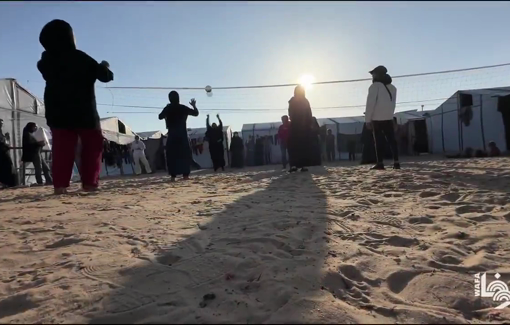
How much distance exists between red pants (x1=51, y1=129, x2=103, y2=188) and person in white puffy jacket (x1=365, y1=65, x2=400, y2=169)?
4.06 m

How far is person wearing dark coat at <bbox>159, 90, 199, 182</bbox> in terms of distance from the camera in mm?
6926

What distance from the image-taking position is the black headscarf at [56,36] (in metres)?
4.38

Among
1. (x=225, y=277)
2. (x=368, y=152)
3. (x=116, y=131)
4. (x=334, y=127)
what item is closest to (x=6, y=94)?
(x=116, y=131)

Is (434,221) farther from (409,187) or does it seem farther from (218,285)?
(218,285)

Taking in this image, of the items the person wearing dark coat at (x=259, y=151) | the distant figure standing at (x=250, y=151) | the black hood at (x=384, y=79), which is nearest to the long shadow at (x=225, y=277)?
the black hood at (x=384, y=79)

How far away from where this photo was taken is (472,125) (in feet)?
52.2

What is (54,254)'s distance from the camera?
211 cm

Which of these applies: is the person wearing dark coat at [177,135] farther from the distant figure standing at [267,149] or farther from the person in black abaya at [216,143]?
the distant figure standing at [267,149]

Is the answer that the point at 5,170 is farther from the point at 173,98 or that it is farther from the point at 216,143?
the point at 216,143

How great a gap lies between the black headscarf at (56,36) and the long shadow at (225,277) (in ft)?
9.88

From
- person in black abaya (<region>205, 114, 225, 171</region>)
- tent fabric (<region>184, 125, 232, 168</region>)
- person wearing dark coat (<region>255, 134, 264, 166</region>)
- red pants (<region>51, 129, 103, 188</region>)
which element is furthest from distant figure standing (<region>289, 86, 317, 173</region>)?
tent fabric (<region>184, 125, 232, 168</region>)

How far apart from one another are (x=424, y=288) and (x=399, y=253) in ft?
1.32

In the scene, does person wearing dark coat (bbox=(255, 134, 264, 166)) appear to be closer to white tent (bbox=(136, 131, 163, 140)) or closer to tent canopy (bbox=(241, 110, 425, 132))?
tent canopy (bbox=(241, 110, 425, 132))

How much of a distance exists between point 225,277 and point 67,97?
11.3ft
